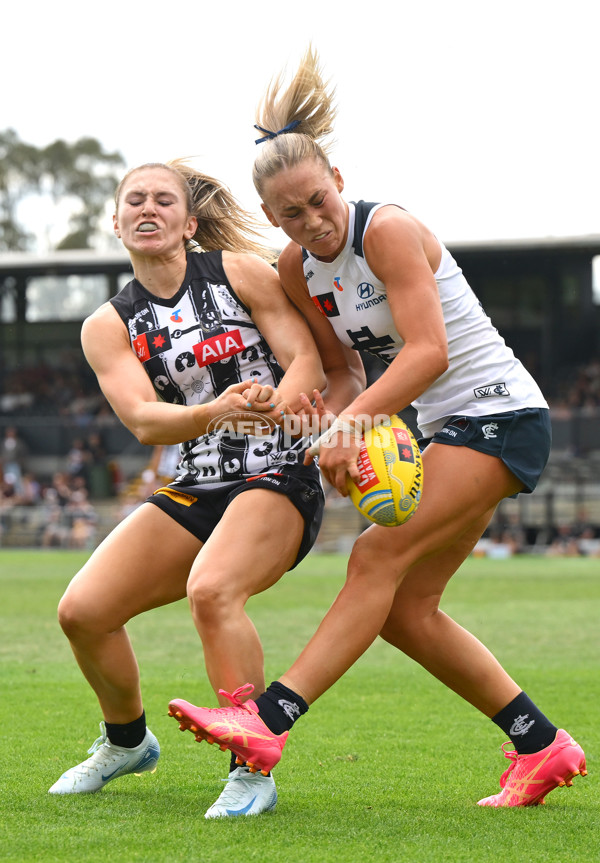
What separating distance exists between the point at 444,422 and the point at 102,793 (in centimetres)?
192

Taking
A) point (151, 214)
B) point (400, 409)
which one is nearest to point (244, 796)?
point (400, 409)

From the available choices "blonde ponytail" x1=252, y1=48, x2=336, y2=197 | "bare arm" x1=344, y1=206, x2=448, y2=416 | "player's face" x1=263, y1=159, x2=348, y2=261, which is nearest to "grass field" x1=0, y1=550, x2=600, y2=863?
"bare arm" x1=344, y1=206, x2=448, y2=416

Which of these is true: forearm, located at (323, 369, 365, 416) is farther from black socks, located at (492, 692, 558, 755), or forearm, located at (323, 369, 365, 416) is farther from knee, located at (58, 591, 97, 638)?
black socks, located at (492, 692, 558, 755)

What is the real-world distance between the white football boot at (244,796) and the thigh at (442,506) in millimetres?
818

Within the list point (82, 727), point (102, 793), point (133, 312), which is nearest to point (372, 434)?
point (133, 312)

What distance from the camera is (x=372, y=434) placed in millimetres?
3697

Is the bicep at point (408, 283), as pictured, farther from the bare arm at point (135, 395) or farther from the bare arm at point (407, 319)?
the bare arm at point (135, 395)

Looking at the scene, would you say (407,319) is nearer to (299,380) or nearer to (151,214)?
(299,380)

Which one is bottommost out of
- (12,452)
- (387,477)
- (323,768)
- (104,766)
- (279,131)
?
(12,452)

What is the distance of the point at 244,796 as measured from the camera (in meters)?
3.68

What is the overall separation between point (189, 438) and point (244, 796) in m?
1.22

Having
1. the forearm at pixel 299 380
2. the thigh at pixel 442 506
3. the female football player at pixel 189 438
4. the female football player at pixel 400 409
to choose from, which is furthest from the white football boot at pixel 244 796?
the forearm at pixel 299 380

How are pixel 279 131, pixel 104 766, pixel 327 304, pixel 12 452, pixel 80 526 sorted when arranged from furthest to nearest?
pixel 12 452 → pixel 80 526 → pixel 104 766 → pixel 327 304 → pixel 279 131

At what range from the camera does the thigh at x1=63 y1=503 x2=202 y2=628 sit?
394cm
